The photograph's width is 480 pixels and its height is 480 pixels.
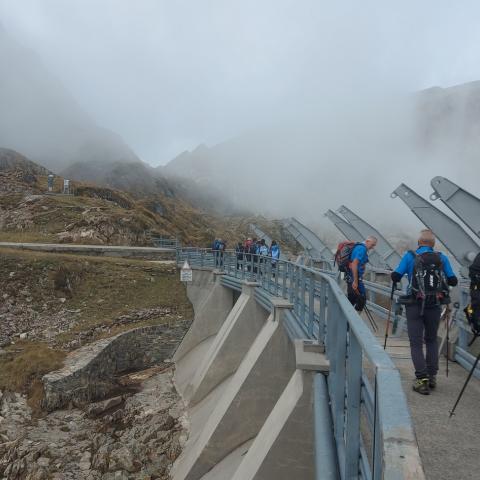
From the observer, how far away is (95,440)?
11688 mm

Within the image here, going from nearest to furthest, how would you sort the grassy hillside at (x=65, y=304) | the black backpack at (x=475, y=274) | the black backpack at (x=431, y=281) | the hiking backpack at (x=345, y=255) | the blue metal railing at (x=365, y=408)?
the blue metal railing at (x=365, y=408)
the black backpack at (x=475, y=274)
the black backpack at (x=431, y=281)
the hiking backpack at (x=345, y=255)
the grassy hillside at (x=65, y=304)

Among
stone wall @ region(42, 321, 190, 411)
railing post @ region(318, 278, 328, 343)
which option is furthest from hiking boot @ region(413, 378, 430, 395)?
stone wall @ region(42, 321, 190, 411)

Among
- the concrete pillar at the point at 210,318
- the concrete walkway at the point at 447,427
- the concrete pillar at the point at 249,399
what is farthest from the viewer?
the concrete pillar at the point at 210,318

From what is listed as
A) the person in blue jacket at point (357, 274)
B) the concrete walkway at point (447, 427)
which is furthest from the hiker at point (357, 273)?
the concrete walkway at point (447, 427)

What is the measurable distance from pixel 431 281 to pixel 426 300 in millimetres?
221

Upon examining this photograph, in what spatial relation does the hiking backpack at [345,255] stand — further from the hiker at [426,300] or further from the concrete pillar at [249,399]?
the concrete pillar at [249,399]

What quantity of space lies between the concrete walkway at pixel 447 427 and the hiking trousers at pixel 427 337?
0.27m

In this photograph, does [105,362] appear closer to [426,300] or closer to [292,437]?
[292,437]

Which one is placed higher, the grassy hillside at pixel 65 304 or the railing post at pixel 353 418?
the railing post at pixel 353 418

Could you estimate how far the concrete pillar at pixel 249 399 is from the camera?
29.4 feet

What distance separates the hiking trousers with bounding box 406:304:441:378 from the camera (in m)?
4.54

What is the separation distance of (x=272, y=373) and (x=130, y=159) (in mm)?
99493

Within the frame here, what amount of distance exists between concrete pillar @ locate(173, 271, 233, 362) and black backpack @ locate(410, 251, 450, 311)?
14931 millimetres

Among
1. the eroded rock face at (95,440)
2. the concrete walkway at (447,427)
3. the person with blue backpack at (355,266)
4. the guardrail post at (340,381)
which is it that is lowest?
the eroded rock face at (95,440)
